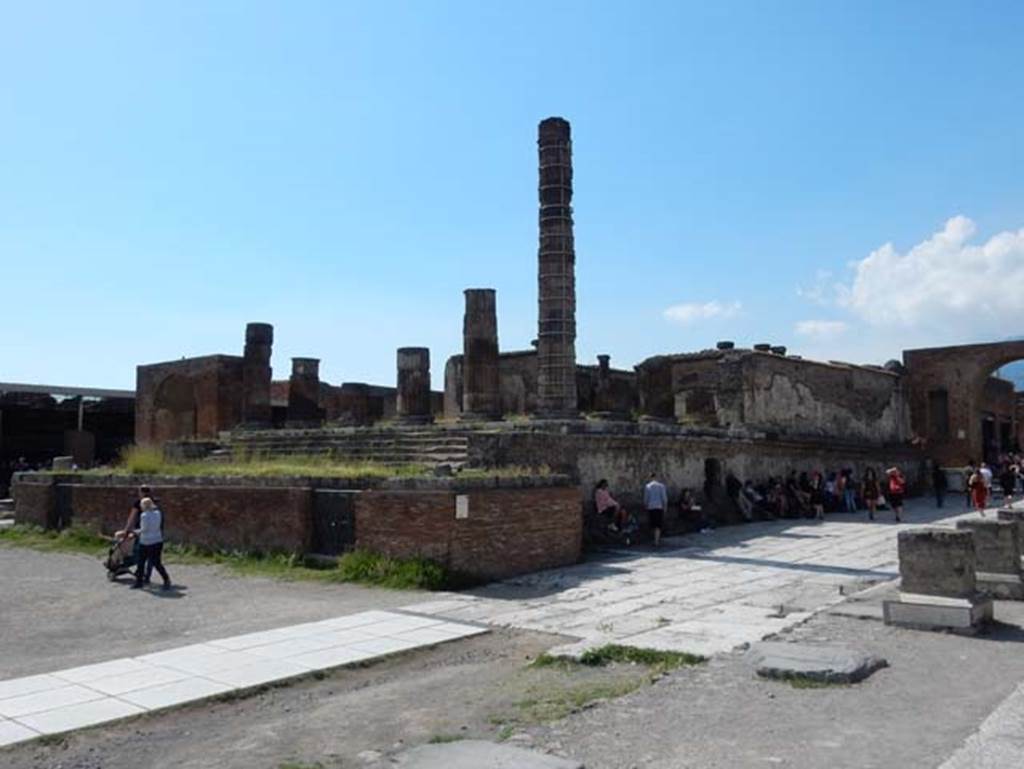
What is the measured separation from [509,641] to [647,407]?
64.4ft

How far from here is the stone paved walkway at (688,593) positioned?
8211 millimetres

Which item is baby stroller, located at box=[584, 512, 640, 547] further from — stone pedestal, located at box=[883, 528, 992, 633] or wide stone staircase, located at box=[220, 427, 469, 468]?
stone pedestal, located at box=[883, 528, 992, 633]

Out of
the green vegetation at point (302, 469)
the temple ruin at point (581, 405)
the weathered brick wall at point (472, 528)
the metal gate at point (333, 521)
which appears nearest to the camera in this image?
the weathered brick wall at point (472, 528)

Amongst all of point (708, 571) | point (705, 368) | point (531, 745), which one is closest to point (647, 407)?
point (705, 368)

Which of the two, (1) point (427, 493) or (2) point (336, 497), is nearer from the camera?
(1) point (427, 493)

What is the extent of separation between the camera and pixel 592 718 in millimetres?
5355

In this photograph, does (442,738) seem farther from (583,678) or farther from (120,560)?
(120,560)

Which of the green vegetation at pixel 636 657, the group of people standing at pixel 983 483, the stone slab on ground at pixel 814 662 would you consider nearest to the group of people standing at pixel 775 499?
the group of people standing at pixel 983 483

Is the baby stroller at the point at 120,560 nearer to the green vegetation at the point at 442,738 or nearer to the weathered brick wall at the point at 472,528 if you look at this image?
the weathered brick wall at the point at 472,528

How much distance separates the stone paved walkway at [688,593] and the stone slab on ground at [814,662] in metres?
0.65

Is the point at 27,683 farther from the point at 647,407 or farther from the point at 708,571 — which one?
the point at 647,407

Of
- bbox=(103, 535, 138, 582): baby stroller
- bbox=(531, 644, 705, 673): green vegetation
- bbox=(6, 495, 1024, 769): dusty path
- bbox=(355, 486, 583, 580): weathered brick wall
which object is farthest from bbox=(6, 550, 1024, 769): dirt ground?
bbox=(103, 535, 138, 582): baby stroller

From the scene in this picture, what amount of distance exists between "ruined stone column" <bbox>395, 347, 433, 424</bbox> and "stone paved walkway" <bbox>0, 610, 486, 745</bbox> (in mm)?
12315

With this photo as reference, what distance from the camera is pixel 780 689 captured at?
234 inches
